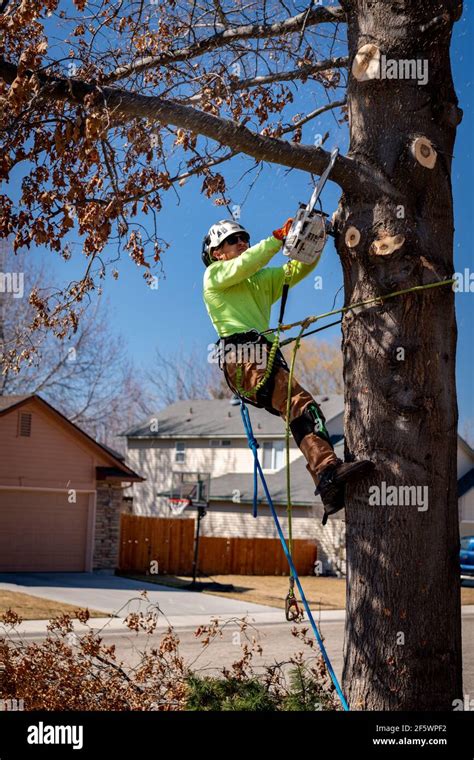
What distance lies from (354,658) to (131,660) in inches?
284

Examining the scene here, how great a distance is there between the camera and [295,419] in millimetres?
5703

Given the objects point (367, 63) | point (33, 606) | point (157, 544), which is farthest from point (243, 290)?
point (157, 544)

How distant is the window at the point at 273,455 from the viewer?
38.9 m

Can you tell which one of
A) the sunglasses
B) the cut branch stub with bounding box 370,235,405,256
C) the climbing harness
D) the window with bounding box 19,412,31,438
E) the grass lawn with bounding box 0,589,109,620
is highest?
the window with bounding box 19,412,31,438

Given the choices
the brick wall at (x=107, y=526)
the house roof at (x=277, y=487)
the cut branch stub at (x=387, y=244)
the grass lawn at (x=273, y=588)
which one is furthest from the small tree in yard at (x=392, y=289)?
the house roof at (x=277, y=487)

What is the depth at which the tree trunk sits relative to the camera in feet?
16.2

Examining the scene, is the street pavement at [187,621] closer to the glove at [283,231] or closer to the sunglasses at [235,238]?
the sunglasses at [235,238]

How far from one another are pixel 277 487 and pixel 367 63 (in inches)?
1254

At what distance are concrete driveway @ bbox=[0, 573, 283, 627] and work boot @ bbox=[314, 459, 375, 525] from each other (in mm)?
13087

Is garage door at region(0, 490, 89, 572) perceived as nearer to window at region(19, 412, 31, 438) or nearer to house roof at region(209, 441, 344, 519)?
window at region(19, 412, 31, 438)

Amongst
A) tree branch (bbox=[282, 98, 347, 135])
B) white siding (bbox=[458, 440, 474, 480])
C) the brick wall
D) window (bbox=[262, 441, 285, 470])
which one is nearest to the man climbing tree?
tree branch (bbox=[282, 98, 347, 135])

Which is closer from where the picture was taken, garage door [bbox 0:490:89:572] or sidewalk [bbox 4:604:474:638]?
sidewalk [bbox 4:604:474:638]

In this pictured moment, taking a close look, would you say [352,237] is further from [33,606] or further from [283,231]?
[33,606]
